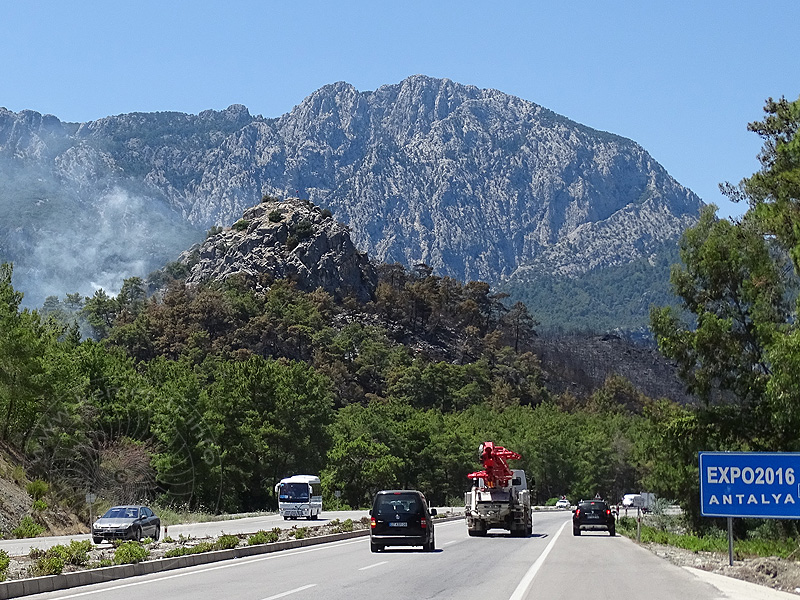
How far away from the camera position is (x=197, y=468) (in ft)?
227

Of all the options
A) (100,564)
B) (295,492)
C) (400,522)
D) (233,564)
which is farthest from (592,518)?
(100,564)

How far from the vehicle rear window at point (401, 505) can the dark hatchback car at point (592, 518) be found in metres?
18.4

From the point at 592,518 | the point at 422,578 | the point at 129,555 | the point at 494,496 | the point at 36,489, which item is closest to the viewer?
the point at 422,578

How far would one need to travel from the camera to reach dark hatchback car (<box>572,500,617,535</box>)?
4572 cm

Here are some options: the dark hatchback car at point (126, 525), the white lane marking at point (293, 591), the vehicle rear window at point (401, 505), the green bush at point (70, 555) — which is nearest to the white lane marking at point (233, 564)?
the green bush at point (70, 555)

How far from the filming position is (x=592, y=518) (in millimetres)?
46219

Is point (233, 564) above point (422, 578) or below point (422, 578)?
below

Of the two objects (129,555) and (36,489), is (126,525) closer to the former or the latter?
(129,555)

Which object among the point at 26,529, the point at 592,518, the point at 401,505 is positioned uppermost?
the point at 401,505

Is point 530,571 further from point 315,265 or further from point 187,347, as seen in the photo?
point 315,265

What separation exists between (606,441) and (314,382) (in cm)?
4797

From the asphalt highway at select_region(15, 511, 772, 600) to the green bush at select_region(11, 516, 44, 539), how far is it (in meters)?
15.4

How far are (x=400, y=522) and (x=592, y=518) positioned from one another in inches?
783

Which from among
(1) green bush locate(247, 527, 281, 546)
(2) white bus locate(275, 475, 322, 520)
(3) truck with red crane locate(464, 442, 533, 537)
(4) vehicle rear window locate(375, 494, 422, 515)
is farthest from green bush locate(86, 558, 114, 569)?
(2) white bus locate(275, 475, 322, 520)
